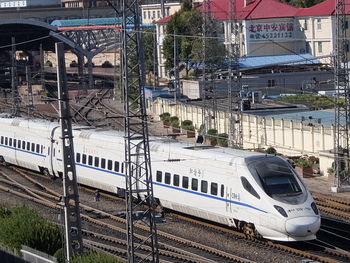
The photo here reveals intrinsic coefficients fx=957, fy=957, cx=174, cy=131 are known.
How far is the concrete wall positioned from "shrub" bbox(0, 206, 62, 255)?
44.7 ft

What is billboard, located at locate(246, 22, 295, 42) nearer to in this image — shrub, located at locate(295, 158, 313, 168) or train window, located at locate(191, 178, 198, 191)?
shrub, located at locate(295, 158, 313, 168)

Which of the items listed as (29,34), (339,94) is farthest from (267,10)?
(339,94)

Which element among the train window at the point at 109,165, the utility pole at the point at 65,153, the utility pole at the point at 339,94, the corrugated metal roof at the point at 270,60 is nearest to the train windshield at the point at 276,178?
the utility pole at the point at 65,153

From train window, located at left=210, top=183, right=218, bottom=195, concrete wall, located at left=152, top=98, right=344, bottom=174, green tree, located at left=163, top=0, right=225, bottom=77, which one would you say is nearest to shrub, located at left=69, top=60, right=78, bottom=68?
green tree, located at left=163, top=0, right=225, bottom=77

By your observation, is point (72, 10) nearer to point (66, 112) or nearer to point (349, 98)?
point (349, 98)

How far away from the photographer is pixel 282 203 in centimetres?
1981

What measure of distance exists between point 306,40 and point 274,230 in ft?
164

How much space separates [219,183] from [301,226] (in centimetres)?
273

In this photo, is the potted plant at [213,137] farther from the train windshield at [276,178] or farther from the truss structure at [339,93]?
the train windshield at [276,178]

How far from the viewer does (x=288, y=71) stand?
61.7m

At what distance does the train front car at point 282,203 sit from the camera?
19.5m

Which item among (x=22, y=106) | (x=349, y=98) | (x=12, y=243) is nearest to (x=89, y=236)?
(x=12, y=243)

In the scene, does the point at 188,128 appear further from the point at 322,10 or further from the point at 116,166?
the point at 322,10

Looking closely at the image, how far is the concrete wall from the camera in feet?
112
